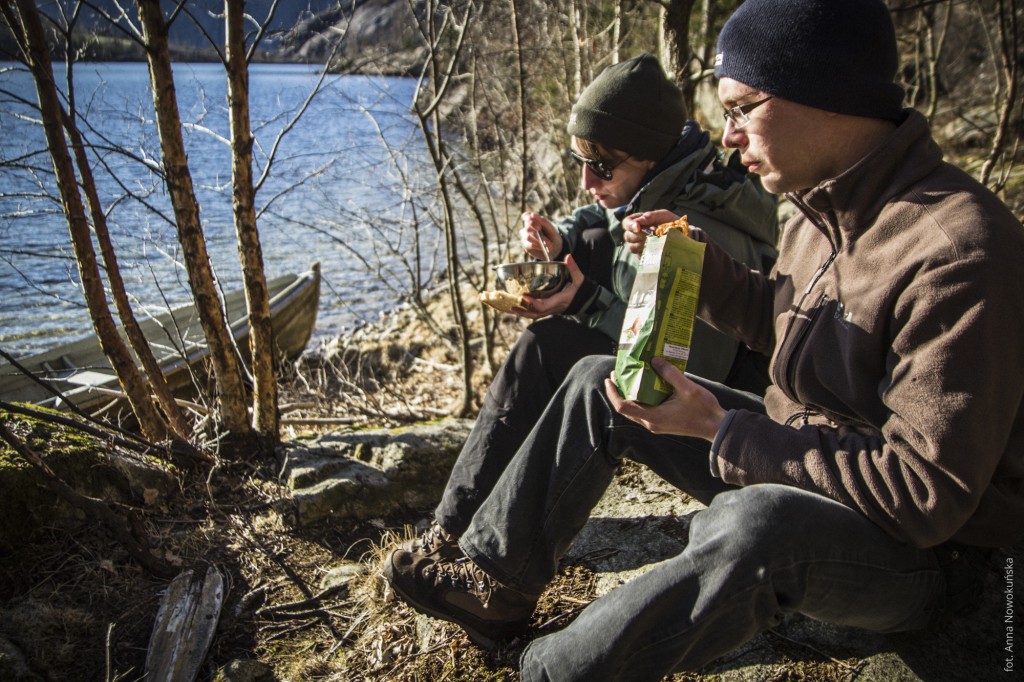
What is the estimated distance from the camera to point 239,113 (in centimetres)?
304

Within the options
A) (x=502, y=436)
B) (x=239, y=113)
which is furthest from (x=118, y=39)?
(x=502, y=436)

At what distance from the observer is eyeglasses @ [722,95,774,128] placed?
175 cm

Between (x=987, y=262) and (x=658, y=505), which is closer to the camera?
(x=987, y=262)

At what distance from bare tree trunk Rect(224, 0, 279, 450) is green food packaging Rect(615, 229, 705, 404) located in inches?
71.3

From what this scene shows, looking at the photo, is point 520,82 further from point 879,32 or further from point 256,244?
point 879,32

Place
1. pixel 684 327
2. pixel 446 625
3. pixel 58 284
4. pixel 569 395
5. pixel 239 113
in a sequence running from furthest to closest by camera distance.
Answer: pixel 58 284, pixel 239 113, pixel 446 625, pixel 569 395, pixel 684 327

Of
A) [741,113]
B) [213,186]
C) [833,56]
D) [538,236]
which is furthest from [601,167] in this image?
[213,186]

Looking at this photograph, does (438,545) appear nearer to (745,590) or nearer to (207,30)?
(745,590)

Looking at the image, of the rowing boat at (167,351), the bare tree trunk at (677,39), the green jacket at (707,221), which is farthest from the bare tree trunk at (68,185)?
the bare tree trunk at (677,39)

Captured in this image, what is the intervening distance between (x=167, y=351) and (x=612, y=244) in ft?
16.4

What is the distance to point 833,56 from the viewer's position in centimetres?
164

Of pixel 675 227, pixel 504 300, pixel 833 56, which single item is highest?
pixel 833 56

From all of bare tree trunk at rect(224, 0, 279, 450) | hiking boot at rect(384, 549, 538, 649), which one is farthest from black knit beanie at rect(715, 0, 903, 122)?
bare tree trunk at rect(224, 0, 279, 450)

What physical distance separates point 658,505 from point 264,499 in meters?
1.56
